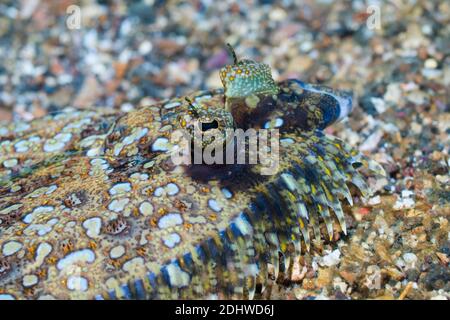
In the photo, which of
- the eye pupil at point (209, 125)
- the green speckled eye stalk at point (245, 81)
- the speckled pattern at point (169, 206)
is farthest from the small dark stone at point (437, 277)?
the eye pupil at point (209, 125)

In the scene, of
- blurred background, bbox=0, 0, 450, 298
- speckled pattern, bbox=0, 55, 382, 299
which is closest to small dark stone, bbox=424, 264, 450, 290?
blurred background, bbox=0, 0, 450, 298

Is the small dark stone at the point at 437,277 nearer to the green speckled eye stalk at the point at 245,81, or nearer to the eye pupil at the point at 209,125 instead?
the green speckled eye stalk at the point at 245,81

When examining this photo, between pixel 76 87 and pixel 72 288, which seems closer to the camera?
pixel 72 288

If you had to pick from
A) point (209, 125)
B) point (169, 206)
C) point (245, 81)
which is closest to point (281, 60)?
point (245, 81)

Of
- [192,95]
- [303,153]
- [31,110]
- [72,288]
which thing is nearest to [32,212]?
[72,288]

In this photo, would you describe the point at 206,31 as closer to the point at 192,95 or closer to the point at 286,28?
the point at 286,28

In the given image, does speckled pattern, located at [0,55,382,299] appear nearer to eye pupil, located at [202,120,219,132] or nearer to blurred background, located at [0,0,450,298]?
eye pupil, located at [202,120,219,132]
